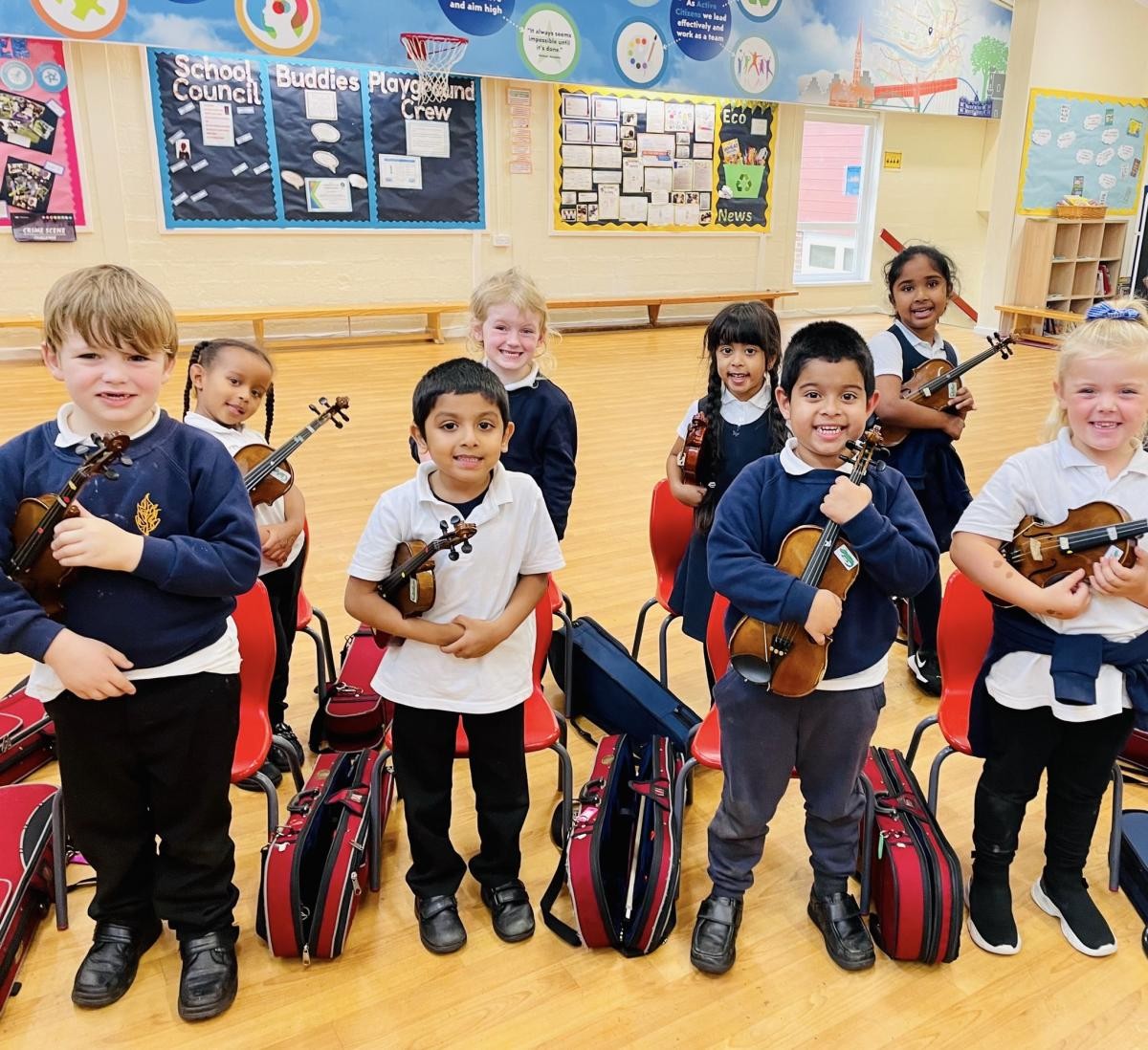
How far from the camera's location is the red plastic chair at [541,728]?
1942 mm

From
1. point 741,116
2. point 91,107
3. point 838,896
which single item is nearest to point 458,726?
point 838,896

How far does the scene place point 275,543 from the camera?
2.24 meters

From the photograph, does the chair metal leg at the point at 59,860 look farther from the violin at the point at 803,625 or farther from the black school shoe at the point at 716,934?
the violin at the point at 803,625

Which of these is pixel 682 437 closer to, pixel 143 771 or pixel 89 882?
pixel 143 771

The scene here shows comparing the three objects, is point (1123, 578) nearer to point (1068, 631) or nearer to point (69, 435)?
point (1068, 631)

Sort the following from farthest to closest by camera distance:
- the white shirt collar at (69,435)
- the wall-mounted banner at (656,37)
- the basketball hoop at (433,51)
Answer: the basketball hoop at (433,51), the wall-mounted banner at (656,37), the white shirt collar at (69,435)

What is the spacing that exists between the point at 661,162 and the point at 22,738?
904 centimetres

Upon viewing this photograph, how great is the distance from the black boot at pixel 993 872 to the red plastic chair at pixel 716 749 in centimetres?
A: 22

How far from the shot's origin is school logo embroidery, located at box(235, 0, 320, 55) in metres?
7.03

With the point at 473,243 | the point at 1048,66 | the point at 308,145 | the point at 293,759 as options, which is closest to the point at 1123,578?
the point at 293,759

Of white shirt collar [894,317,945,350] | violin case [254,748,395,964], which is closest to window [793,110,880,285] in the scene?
white shirt collar [894,317,945,350]

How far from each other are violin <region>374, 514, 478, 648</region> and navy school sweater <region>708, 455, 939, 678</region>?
1.48ft

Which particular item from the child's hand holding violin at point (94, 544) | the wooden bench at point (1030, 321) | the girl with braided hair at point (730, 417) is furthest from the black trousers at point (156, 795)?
the wooden bench at point (1030, 321)

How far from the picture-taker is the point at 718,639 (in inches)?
79.6
